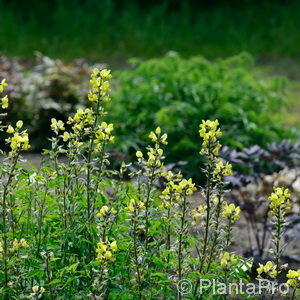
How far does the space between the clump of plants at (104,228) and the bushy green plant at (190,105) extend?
2.72m

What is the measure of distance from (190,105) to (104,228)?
11.7 feet

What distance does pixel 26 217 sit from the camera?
3016mm

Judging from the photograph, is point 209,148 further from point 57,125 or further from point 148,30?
point 148,30

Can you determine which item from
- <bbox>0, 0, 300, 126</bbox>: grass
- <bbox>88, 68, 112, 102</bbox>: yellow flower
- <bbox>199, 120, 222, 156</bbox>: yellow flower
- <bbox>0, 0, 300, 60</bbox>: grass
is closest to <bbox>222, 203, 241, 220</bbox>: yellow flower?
<bbox>199, 120, 222, 156</bbox>: yellow flower

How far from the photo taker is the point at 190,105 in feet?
19.4

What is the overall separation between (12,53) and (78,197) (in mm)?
8748

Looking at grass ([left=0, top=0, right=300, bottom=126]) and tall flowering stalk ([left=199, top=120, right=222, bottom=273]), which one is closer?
tall flowering stalk ([left=199, top=120, right=222, bottom=273])

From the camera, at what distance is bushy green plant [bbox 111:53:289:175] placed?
5.78 metres

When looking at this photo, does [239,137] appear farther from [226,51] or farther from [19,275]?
[226,51]

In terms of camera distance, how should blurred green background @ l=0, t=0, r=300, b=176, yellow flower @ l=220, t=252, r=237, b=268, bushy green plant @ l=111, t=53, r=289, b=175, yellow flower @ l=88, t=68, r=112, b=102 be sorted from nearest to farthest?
yellow flower @ l=220, t=252, r=237, b=268
yellow flower @ l=88, t=68, r=112, b=102
bushy green plant @ l=111, t=53, r=289, b=175
blurred green background @ l=0, t=0, r=300, b=176

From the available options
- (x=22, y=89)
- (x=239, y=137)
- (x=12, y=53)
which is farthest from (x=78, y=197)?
(x=12, y=53)

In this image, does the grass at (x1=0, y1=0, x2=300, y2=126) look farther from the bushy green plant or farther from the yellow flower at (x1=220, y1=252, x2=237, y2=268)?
the yellow flower at (x1=220, y1=252, x2=237, y2=268)

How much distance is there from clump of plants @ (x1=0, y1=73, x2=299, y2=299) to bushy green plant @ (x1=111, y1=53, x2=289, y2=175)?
2.72 metres

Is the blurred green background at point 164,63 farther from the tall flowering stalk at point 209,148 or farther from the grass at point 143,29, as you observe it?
the tall flowering stalk at point 209,148
